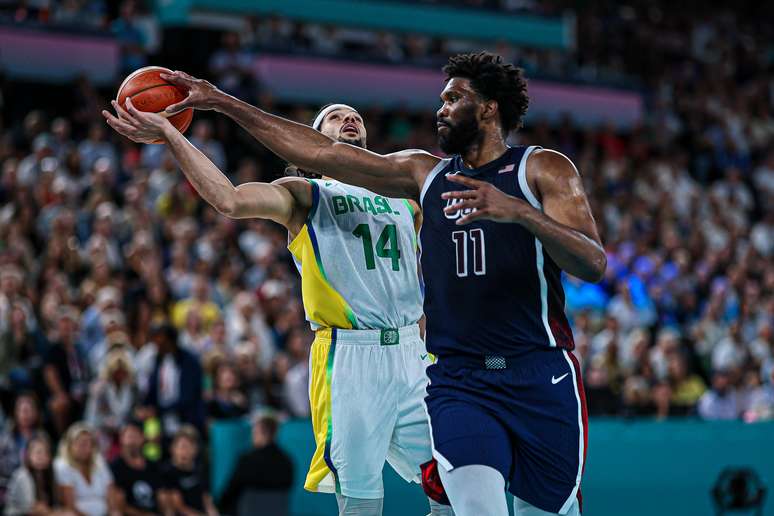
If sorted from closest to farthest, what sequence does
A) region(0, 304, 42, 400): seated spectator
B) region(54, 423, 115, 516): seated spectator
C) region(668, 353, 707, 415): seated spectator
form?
region(54, 423, 115, 516): seated spectator < region(0, 304, 42, 400): seated spectator < region(668, 353, 707, 415): seated spectator

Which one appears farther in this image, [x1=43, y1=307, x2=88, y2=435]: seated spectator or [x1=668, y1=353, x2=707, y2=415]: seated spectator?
[x1=668, y1=353, x2=707, y2=415]: seated spectator

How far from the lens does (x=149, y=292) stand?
13.9 metres

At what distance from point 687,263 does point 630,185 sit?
2.70 metres

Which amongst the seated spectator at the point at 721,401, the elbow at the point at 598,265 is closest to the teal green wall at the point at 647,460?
the seated spectator at the point at 721,401

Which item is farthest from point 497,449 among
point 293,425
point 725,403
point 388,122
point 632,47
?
point 632,47

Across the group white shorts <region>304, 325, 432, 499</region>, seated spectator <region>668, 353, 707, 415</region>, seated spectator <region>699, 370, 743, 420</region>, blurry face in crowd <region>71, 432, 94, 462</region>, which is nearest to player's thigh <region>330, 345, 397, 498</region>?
white shorts <region>304, 325, 432, 499</region>

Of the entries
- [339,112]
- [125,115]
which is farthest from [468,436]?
[339,112]

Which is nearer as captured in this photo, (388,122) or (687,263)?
(687,263)

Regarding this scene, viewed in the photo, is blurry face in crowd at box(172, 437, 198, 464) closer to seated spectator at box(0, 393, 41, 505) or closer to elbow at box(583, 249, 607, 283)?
seated spectator at box(0, 393, 41, 505)

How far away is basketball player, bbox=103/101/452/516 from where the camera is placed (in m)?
6.77

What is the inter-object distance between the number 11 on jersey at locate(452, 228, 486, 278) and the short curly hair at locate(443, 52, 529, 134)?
2.00 feet

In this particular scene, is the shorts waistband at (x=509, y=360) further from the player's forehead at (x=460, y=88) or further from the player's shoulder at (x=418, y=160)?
the player's forehead at (x=460, y=88)

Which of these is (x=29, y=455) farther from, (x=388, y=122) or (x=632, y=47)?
(x=632, y=47)

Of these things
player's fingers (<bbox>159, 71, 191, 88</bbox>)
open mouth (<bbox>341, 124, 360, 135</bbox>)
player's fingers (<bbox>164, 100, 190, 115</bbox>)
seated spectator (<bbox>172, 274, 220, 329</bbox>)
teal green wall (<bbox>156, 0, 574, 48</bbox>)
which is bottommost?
seated spectator (<bbox>172, 274, 220, 329</bbox>)
